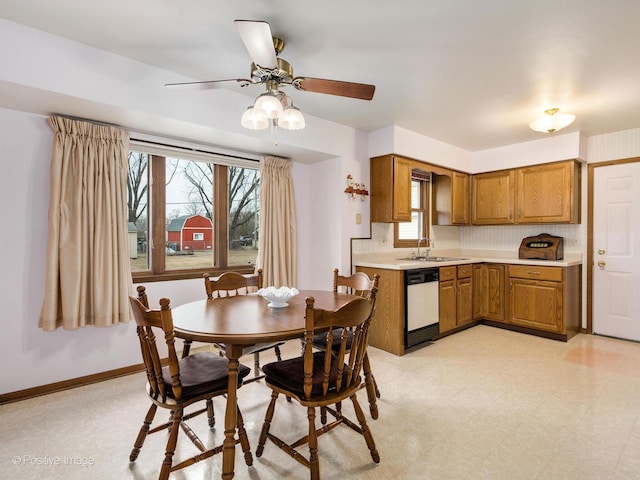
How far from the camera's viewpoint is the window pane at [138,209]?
3.18 meters

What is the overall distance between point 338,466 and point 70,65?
297 centimetres

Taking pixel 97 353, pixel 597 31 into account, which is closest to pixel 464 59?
Answer: pixel 597 31

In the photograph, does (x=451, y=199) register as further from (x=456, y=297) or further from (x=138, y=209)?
(x=138, y=209)

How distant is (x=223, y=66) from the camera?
100 inches

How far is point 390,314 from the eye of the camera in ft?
11.6

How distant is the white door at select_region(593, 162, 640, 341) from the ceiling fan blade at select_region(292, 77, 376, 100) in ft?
12.4

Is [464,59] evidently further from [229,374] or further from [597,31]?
[229,374]

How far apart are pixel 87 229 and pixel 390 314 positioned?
112 inches

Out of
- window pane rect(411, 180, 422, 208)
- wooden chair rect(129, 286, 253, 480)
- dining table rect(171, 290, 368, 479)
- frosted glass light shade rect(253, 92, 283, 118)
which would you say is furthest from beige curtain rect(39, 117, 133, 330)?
window pane rect(411, 180, 422, 208)

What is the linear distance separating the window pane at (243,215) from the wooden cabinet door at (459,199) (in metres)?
2.71

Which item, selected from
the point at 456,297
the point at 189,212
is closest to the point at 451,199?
the point at 456,297

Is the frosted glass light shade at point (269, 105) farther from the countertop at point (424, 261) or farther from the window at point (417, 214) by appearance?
the window at point (417, 214)

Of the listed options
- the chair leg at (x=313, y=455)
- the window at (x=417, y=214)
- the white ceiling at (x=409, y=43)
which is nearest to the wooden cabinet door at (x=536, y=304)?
the window at (x=417, y=214)

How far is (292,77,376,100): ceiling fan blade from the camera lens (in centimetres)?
202
